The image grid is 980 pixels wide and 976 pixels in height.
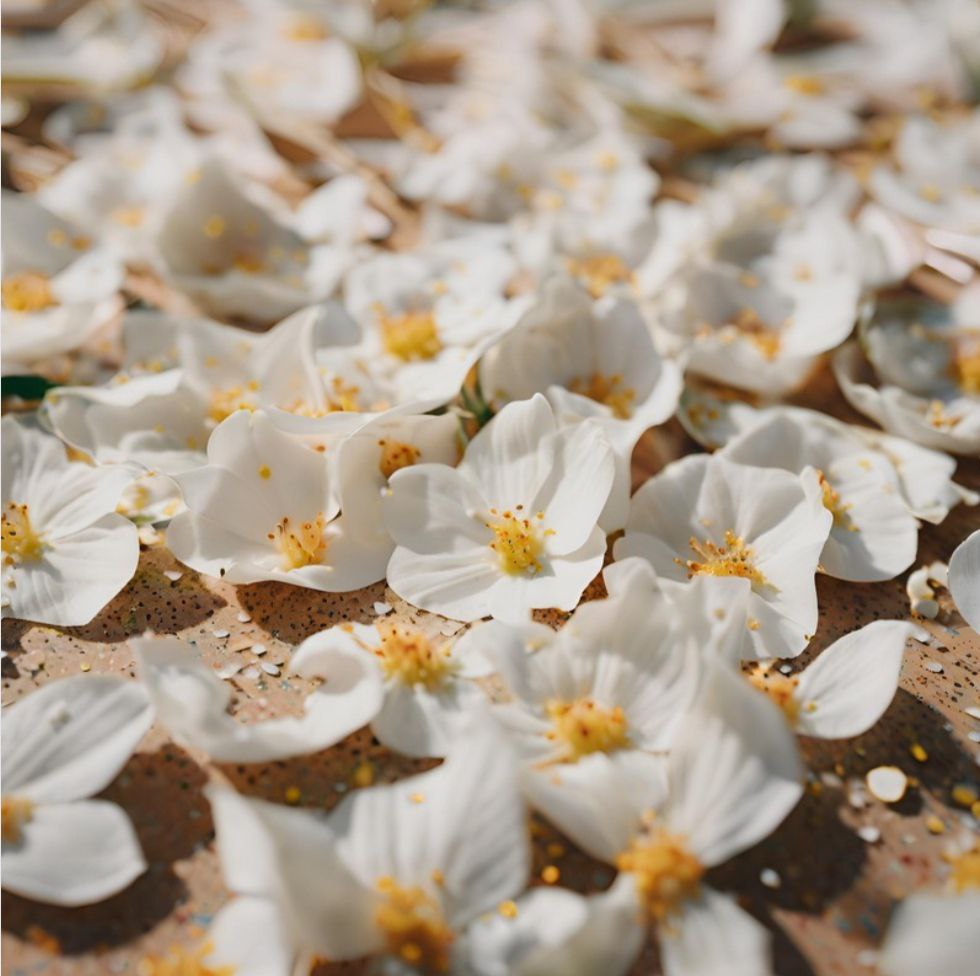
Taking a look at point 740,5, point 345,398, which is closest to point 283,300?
point 345,398

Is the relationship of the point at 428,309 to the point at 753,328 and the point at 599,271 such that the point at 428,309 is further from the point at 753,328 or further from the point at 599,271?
the point at 753,328

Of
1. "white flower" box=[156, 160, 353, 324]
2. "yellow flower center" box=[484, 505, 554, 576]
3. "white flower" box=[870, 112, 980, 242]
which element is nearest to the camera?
"yellow flower center" box=[484, 505, 554, 576]

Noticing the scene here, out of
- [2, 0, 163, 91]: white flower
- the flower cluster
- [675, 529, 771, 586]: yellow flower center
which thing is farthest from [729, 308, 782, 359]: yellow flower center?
[2, 0, 163, 91]: white flower

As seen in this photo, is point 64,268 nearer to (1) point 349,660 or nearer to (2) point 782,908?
(1) point 349,660

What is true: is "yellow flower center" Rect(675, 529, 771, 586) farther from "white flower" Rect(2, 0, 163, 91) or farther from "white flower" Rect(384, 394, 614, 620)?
"white flower" Rect(2, 0, 163, 91)

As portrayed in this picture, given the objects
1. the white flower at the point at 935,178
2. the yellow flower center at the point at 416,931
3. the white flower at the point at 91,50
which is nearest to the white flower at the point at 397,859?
the yellow flower center at the point at 416,931

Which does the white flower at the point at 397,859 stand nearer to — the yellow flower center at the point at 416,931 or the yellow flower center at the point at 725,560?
the yellow flower center at the point at 416,931
